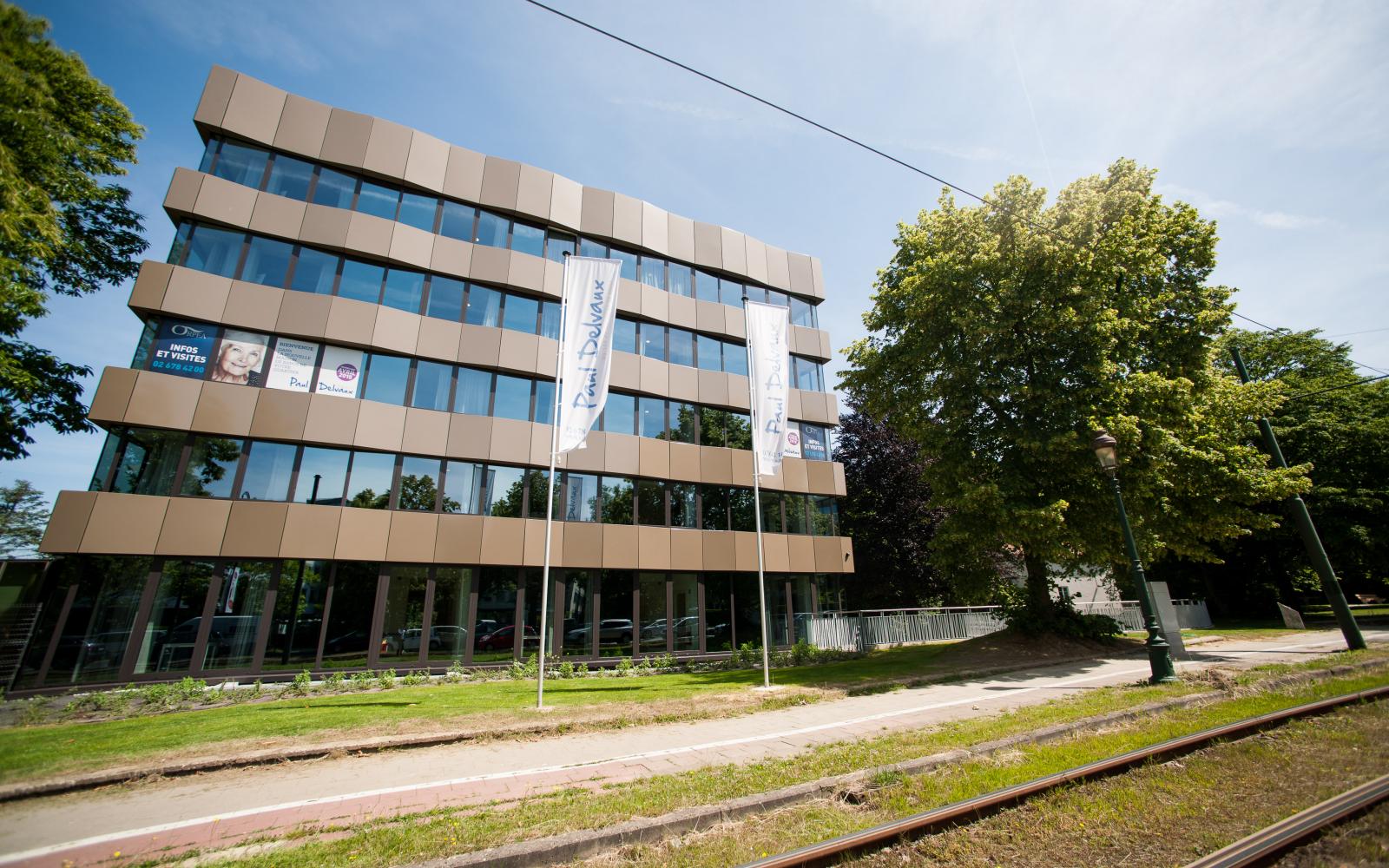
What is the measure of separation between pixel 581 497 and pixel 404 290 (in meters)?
9.09

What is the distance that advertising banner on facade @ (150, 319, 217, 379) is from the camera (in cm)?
1459

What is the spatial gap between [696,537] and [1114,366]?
13.7m

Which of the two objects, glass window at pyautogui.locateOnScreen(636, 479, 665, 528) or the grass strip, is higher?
glass window at pyautogui.locateOnScreen(636, 479, 665, 528)

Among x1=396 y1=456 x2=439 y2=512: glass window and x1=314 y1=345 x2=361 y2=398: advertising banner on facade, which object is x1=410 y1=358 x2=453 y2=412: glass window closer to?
x1=314 y1=345 x2=361 y2=398: advertising banner on facade

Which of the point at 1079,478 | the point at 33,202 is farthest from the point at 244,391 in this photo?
the point at 1079,478

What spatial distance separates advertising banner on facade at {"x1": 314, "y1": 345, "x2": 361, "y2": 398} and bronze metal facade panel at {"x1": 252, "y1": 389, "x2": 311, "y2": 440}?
0.69 meters

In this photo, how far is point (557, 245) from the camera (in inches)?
824

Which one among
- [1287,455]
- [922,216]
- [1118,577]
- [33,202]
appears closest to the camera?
[33,202]

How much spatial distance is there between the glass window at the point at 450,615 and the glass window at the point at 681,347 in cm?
1093

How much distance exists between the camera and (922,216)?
19.1m

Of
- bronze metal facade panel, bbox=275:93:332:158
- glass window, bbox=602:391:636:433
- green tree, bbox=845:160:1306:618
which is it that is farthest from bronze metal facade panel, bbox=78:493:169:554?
green tree, bbox=845:160:1306:618

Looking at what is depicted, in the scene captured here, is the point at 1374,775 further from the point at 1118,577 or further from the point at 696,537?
the point at 1118,577

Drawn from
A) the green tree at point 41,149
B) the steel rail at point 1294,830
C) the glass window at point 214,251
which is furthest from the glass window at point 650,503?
the steel rail at point 1294,830

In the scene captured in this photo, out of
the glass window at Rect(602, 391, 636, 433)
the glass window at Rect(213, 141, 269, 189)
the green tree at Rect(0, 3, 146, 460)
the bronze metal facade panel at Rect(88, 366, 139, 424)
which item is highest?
the glass window at Rect(213, 141, 269, 189)
